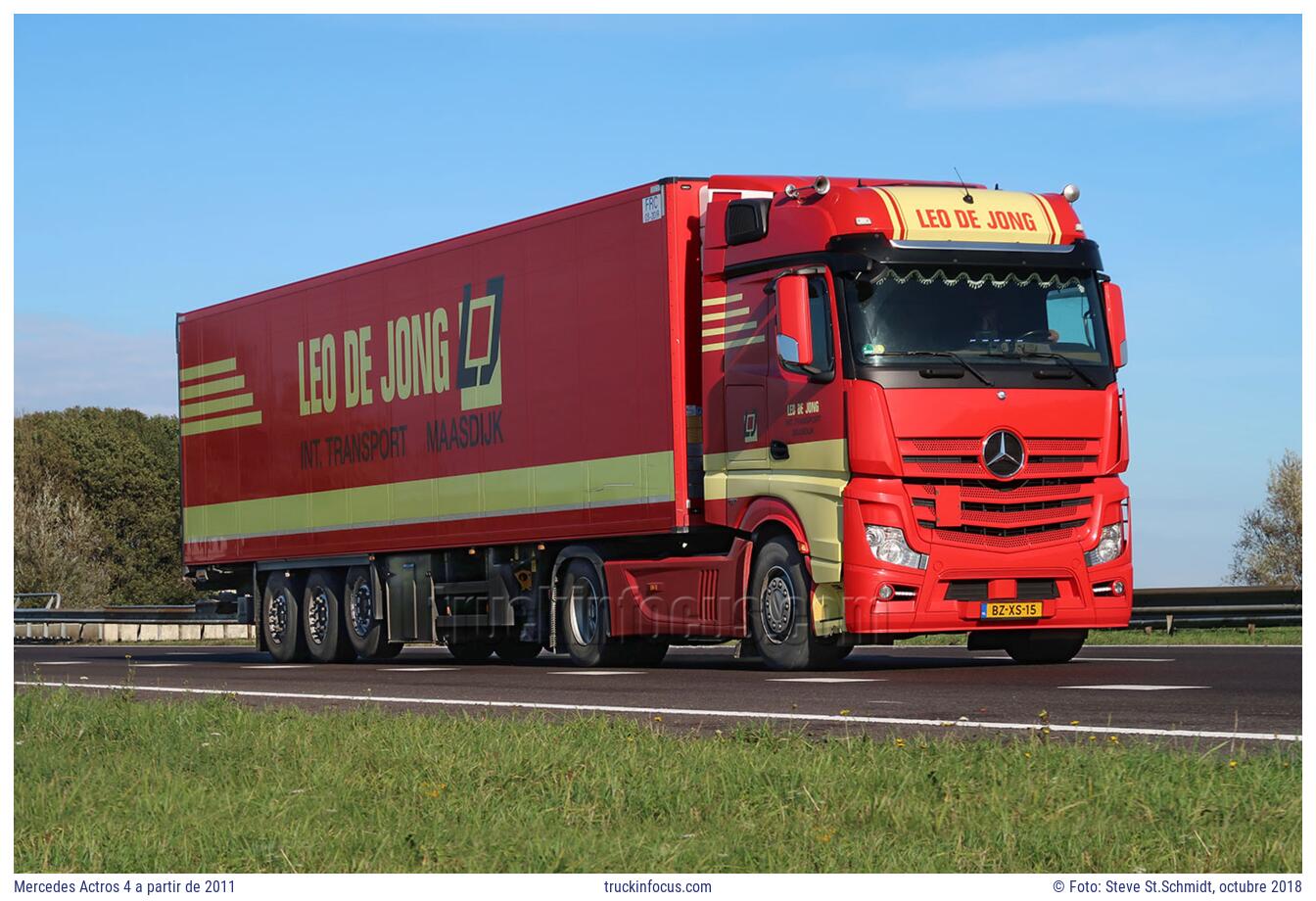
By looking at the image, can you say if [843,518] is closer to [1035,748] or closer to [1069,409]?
[1069,409]

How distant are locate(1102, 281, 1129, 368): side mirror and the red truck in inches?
1.2

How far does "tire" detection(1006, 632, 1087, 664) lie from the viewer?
19.2 metres

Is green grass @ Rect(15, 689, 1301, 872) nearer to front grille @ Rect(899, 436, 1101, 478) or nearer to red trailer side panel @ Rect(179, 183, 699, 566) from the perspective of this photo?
front grille @ Rect(899, 436, 1101, 478)

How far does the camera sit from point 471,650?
2378 centimetres

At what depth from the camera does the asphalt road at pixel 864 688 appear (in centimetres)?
1175

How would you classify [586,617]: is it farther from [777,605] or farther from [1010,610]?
[1010,610]

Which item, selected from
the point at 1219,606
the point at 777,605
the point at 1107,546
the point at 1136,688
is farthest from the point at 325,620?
the point at 1136,688

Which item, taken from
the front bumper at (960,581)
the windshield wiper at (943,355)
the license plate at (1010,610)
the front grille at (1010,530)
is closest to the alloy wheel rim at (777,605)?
the front bumper at (960,581)

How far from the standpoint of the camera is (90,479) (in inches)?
3327

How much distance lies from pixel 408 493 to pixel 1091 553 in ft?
27.0
